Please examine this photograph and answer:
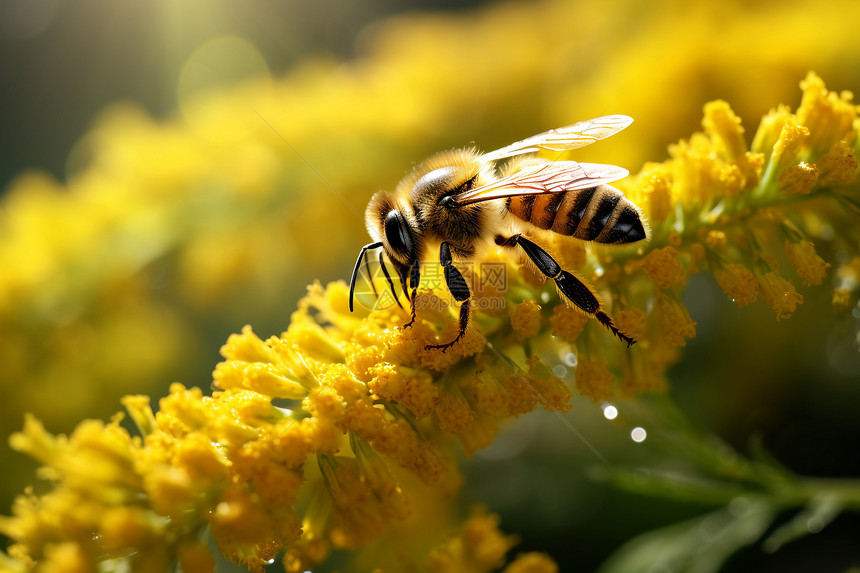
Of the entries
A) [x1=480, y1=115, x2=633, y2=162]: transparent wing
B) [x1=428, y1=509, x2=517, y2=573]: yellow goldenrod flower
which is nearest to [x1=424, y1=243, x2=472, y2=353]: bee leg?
[x1=480, y1=115, x2=633, y2=162]: transparent wing

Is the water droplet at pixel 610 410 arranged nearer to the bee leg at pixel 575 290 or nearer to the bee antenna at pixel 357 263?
the bee leg at pixel 575 290

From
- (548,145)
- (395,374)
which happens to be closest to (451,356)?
(395,374)

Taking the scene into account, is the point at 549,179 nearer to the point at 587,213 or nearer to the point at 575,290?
the point at 587,213

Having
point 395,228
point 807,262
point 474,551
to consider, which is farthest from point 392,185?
point 807,262

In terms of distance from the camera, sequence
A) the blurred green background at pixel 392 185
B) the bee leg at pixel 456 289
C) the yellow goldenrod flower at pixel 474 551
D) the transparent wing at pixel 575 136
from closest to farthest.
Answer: the bee leg at pixel 456 289, the yellow goldenrod flower at pixel 474 551, the transparent wing at pixel 575 136, the blurred green background at pixel 392 185

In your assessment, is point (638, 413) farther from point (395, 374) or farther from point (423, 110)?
point (423, 110)

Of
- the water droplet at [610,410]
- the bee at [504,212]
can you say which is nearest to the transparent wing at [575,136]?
the bee at [504,212]
